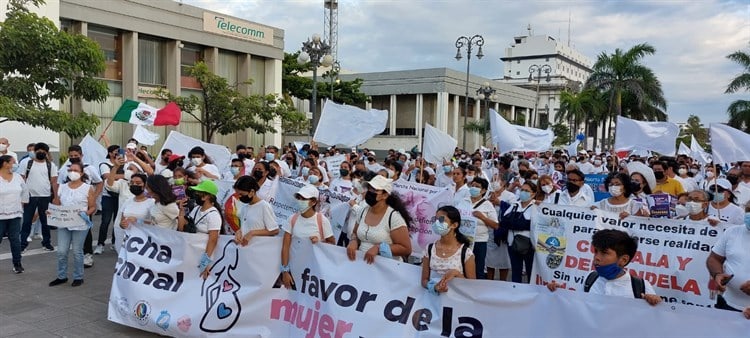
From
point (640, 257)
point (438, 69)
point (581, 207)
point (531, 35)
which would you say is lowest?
point (640, 257)

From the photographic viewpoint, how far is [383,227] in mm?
4887

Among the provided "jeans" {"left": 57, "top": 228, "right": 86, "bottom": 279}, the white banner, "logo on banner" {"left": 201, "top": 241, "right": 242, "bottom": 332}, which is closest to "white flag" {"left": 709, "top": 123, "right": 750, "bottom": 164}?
the white banner

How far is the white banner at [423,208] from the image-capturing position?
7930mm

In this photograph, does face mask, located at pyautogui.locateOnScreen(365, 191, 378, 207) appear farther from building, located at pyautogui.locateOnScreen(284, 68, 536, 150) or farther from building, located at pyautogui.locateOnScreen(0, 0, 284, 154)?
building, located at pyautogui.locateOnScreen(284, 68, 536, 150)

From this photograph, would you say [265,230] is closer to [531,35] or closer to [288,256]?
[288,256]

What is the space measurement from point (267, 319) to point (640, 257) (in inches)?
148

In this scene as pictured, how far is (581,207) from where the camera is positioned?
20.0 ft

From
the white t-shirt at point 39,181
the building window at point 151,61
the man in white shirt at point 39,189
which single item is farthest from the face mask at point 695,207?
the building window at point 151,61

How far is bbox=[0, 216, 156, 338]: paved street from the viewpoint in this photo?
5555mm

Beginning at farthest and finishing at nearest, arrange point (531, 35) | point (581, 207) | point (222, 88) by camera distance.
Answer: point (531, 35)
point (222, 88)
point (581, 207)

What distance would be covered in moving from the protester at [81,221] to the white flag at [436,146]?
6990 mm

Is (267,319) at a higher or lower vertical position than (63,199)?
lower

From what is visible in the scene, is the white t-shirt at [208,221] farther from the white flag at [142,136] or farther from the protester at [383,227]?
the white flag at [142,136]

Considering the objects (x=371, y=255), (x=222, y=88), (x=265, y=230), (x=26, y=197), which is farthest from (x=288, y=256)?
(x=222, y=88)
